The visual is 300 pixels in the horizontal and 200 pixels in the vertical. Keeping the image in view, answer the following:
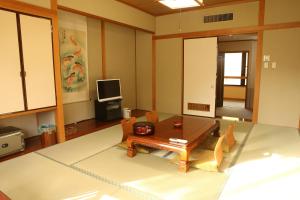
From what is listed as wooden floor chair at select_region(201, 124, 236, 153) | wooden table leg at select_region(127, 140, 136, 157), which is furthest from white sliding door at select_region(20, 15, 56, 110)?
wooden floor chair at select_region(201, 124, 236, 153)

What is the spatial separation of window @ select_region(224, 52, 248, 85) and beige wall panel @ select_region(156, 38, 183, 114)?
173 inches

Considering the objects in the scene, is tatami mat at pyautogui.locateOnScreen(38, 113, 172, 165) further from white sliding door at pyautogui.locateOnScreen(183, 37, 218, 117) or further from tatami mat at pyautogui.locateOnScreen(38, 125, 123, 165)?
white sliding door at pyautogui.locateOnScreen(183, 37, 218, 117)

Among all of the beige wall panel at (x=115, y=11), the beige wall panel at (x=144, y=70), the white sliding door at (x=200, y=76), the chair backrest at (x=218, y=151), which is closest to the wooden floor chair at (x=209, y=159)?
the chair backrest at (x=218, y=151)

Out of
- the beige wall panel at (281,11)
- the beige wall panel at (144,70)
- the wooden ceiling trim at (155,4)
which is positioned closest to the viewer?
the beige wall panel at (281,11)

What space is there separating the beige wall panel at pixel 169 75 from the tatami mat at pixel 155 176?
3.19 m

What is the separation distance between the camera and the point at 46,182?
8.04ft

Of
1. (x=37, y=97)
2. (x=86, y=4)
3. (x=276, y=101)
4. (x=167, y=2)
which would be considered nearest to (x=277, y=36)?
(x=276, y=101)

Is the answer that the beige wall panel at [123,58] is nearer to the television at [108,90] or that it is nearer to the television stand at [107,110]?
the television at [108,90]

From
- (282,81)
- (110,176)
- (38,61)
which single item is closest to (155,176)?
(110,176)

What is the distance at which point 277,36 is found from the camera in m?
4.67

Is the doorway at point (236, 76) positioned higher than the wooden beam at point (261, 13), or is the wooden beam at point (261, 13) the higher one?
the wooden beam at point (261, 13)

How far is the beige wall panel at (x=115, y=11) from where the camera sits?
154 inches

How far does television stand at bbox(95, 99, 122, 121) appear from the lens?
16.7 feet

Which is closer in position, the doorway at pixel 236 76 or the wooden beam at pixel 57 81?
the wooden beam at pixel 57 81
